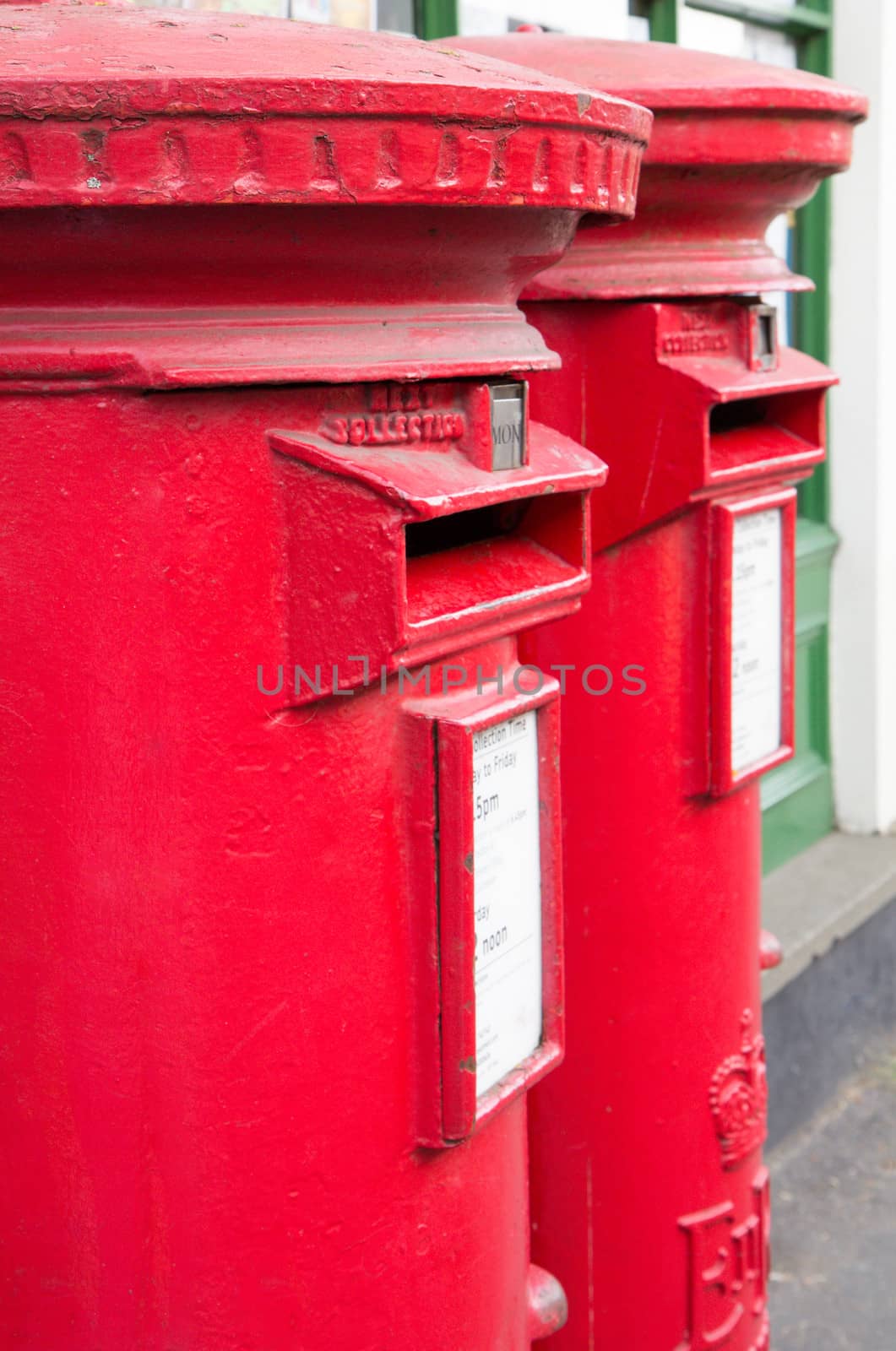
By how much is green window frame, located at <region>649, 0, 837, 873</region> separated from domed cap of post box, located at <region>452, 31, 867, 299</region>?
7.89 ft

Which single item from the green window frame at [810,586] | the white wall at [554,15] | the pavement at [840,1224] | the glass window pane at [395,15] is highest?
the white wall at [554,15]

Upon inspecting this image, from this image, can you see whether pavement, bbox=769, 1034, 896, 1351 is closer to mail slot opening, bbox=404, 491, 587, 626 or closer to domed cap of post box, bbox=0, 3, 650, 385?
mail slot opening, bbox=404, 491, 587, 626

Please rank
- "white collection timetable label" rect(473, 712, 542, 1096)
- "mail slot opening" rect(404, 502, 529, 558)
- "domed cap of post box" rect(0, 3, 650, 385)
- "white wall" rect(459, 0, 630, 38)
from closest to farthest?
"domed cap of post box" rect(0, 3, 650, 385)
"white collection timetable label" rect(473, 712, 542, 1096)
"mail slot opening" rect(404, 502, 529, 558)
"white wall" rect(459, 0, 630, 38)

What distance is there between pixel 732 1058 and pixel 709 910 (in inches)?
Answer: 9.2

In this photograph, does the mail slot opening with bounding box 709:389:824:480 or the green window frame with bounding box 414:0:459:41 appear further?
the green window frame with bounding box 414:0:459:41

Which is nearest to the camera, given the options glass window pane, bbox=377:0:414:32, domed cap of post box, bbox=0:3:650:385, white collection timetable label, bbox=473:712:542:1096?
domed cap of post box, bbox=0:3:650:385

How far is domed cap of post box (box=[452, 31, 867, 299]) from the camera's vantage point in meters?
1.71

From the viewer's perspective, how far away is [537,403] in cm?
187

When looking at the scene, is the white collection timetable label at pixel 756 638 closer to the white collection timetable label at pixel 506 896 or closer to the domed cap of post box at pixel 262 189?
the white collection timetable label at pixel 506 896

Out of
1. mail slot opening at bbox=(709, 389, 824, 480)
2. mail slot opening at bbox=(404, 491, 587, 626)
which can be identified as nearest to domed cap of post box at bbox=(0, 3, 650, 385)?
mail slot opening at bbox=(404, 491, 587, 626)

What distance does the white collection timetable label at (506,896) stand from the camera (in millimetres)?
1226

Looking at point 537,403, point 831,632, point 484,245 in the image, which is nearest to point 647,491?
point 537,403

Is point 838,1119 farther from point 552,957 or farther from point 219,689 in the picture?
point 219,689
